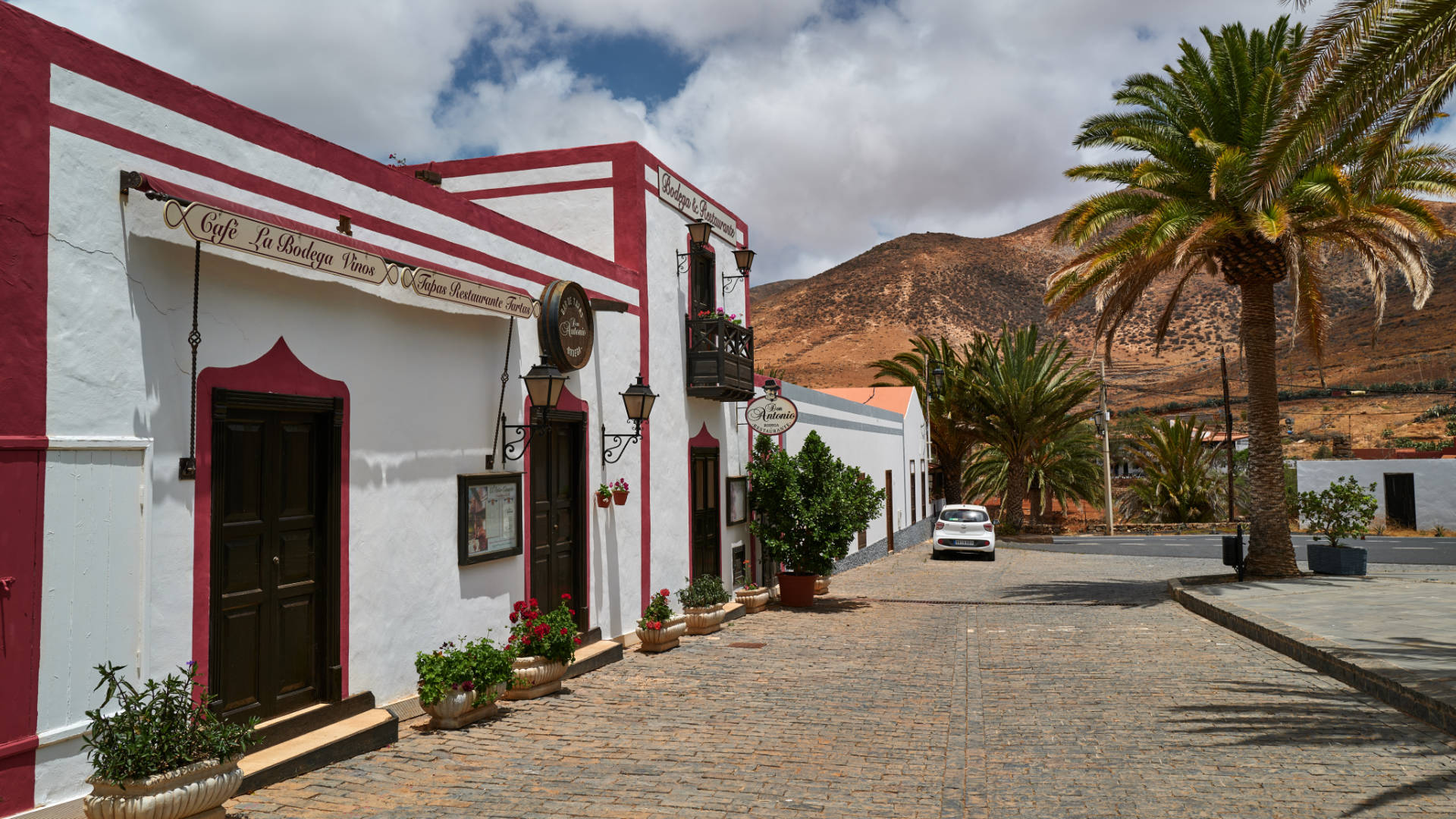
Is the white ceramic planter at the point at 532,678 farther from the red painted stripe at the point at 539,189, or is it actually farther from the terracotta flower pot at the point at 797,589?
the terracotta flower pot at the point at 797,589

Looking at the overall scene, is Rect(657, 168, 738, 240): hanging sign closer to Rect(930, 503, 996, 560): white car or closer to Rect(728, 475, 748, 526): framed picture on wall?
Rect(728, 475, 748, 526): framed picture on wall

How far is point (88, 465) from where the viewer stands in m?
5.01

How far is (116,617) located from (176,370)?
1.46 metres

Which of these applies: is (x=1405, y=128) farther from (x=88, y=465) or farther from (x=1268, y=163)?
(x=88, y=465)

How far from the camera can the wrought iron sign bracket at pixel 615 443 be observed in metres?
10.8

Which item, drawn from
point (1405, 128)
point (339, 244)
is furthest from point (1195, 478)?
point (339, 244)

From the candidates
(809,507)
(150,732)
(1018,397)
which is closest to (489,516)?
(150,732)

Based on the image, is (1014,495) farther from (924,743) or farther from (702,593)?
(924,743)

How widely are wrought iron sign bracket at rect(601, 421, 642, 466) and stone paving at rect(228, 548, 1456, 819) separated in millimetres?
2333

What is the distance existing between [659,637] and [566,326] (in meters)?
3.96

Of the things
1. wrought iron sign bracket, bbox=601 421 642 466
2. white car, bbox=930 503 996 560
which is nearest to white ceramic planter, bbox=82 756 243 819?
wrought iron sign bracket, bbox=601 421 642 466

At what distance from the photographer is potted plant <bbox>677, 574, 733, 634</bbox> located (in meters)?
12.4

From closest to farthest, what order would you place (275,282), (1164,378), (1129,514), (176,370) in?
(176,370), (275,282), (1129,514), (1164,378)

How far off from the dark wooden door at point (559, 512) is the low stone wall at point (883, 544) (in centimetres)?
975
